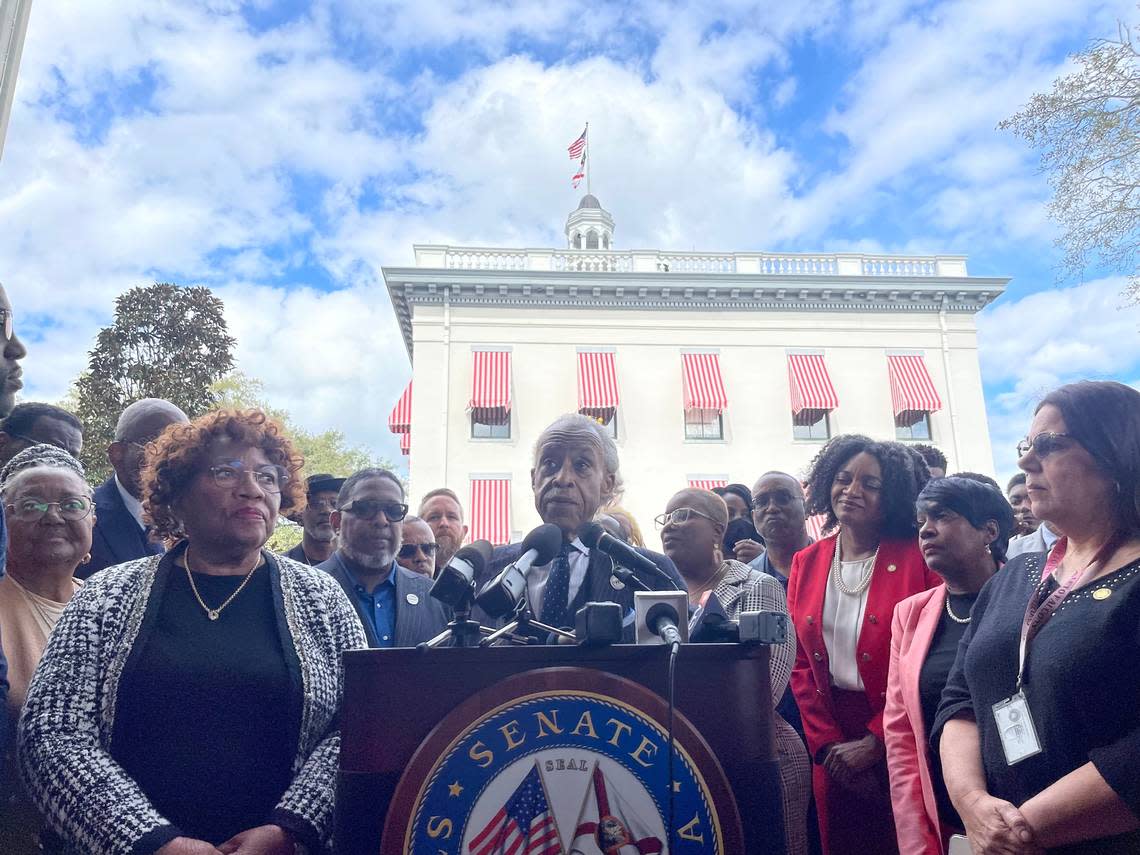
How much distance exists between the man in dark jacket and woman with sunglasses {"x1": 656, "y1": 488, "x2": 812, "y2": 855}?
6.99 ft

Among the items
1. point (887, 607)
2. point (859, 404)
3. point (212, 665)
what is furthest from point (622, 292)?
point (212, 665)

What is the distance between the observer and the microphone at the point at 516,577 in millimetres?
1791

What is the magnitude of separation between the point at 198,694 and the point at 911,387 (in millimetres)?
18318

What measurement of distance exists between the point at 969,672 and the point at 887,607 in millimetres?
908

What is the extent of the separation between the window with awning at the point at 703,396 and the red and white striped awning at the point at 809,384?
1.49 meters

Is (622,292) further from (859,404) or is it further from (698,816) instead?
(698,816)

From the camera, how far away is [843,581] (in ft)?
11.5

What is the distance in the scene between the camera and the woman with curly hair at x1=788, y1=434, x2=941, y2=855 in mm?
3115

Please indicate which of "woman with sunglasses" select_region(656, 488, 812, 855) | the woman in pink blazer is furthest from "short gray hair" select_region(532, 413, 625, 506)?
the woman in pink blazer

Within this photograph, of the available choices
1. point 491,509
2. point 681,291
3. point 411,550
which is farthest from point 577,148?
point 411,550

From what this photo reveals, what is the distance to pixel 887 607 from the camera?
330 centimetres

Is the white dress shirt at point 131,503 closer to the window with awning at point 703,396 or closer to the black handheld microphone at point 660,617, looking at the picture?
the black handheld microphone at point 660,617

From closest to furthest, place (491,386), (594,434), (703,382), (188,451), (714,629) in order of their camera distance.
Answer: (714,629)
(188,451)
(594,434)
(491,386)
(703,382)

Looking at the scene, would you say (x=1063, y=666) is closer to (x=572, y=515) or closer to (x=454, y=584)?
(x=572, y=515)
